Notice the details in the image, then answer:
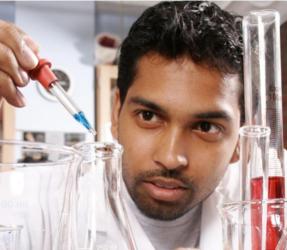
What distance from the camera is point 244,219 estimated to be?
30cm

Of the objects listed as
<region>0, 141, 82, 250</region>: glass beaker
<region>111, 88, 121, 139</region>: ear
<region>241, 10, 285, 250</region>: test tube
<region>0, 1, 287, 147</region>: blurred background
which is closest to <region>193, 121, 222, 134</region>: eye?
<region>111, 88, 121, 139</region>: ear

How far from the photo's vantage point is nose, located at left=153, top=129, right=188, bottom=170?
0.67 metres

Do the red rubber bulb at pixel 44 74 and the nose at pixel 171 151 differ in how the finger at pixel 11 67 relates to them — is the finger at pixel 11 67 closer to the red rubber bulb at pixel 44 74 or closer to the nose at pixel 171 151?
the red rubber bulb at pixel 44 74

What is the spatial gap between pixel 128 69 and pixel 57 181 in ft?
1.82

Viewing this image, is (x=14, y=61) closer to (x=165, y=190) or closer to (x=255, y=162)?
(x=255, y=162)

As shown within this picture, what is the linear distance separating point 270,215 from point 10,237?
0.15 meters

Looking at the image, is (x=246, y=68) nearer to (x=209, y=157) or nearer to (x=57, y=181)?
(x=57, y=181)

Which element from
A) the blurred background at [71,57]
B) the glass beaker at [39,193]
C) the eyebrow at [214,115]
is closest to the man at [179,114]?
the eyebrow at [214,115]

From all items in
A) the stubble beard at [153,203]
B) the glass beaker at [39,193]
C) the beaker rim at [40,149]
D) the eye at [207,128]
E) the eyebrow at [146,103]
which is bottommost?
the stubble beard at [153,203]

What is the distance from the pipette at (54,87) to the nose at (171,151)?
0.30 m

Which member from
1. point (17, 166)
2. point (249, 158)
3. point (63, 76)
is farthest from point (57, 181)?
point (63, 76)

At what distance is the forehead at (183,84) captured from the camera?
722mm

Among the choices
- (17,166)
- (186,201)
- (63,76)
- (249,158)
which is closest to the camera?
(17,166)

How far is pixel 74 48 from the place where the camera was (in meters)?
2.01
